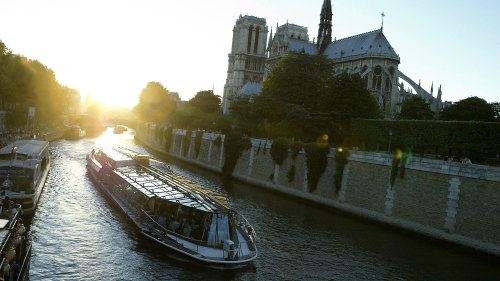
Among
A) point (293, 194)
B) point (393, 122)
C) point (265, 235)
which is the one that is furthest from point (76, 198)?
point (393, 122)

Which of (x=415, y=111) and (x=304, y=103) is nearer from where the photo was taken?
(x=304, y=103)

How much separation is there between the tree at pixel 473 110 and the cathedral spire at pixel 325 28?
44.1 metres

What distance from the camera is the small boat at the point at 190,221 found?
1778 cm

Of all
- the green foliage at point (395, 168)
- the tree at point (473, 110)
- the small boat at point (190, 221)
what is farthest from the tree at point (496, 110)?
the small boat at point (190, 221)

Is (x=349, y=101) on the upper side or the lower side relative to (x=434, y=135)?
upper

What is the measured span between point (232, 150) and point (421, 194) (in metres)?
25.0

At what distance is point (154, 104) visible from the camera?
108m

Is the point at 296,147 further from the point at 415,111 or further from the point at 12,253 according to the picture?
the point at 415,111

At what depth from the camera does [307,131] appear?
44.9 m

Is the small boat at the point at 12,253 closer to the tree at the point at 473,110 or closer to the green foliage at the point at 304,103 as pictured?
the green foliage at the point at 304,103

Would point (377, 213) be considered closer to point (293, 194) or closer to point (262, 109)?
point (293, 194)

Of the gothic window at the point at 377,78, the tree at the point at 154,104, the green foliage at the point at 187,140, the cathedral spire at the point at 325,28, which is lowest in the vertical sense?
the green foliage at the point at 187,140

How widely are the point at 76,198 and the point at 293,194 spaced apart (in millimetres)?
18187

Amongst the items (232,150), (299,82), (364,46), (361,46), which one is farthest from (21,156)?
(361,46)
